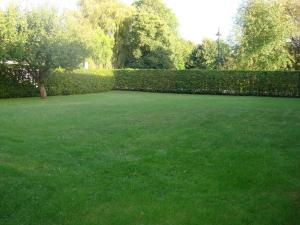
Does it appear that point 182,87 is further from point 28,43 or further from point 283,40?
point 28,43

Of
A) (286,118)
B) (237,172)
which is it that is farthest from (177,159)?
(286,118)

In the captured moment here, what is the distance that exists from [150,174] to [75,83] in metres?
20.7

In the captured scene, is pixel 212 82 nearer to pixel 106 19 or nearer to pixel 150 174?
pixel 106 19

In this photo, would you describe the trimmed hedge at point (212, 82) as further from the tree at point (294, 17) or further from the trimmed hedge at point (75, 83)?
the tree at point (294, 17)

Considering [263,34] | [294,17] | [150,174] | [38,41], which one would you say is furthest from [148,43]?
[150,174]

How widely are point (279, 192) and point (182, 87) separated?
24.3 m

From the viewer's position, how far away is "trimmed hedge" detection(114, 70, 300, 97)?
25.3 meters

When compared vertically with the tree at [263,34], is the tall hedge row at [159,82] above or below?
below

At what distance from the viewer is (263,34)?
28375 millimetres

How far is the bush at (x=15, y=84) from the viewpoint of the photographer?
70.2ft

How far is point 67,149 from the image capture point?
7.19m

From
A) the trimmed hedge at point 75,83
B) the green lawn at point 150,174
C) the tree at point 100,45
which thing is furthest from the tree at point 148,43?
the green lawn at point 150,174

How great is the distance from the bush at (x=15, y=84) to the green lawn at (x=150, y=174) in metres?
12.3

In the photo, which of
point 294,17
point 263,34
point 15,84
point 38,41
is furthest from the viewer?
point 294,17
